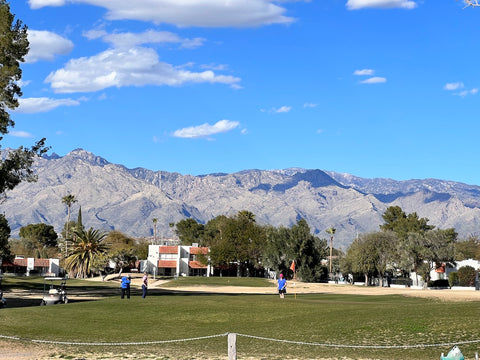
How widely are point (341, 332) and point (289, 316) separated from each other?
7.39 meters

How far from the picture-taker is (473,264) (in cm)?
12131

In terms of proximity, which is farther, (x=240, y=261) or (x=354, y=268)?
(x=240, y=261)

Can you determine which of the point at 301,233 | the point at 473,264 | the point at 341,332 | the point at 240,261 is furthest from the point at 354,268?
the point at 341,332

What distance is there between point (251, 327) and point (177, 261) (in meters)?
122

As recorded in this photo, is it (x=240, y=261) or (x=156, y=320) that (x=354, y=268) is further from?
(x=156, y=320)

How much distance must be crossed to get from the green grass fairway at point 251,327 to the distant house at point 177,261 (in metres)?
108

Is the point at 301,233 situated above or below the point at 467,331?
above

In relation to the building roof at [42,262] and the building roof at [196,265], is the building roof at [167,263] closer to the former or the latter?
the building roof at [196,265]

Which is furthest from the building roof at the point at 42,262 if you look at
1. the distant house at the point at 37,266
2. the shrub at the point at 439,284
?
the shrub at the point at 439,284

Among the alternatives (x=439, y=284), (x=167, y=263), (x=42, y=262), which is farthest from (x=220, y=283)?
(x=42, y=262)

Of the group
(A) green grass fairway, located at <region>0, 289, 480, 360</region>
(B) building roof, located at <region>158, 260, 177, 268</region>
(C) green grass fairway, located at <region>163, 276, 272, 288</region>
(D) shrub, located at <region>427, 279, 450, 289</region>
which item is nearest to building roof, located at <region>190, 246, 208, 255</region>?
(B) building roof, located at <region>158, 260, 177, 268</region>

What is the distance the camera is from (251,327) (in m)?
35.0

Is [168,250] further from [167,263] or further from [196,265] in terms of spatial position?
[196,265]

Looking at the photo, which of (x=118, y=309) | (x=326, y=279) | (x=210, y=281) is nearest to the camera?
(x=118, y=309)
